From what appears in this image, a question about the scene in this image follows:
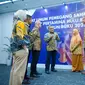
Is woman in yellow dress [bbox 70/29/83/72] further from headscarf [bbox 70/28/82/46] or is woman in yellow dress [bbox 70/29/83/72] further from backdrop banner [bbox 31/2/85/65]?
backdrop banner [bbox 31/2/85/65]

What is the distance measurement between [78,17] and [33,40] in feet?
6.95

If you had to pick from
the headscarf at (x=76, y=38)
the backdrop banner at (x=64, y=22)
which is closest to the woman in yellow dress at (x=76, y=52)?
the headscarf at (x=76, y=38)

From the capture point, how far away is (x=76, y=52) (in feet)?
18.0

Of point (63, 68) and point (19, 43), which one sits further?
point (63, 68)

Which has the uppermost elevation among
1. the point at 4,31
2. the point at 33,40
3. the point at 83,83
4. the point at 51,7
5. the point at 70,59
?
the point at 51,7

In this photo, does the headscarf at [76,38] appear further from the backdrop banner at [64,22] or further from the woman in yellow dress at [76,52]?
the backdrop banner at [64,22]

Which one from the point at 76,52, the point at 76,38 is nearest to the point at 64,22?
the point at 76,38

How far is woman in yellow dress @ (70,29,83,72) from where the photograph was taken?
18.0ft

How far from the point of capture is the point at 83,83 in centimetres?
387

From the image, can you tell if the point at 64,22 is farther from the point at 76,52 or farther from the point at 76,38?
the point at 76,52

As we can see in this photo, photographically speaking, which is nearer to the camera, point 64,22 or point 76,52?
point 76,52

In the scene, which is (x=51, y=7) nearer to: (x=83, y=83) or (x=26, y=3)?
(x=26, y=3)

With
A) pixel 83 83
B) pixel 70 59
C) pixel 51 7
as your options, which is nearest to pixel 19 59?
pixel 83 83

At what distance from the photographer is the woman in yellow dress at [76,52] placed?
18.0ft
